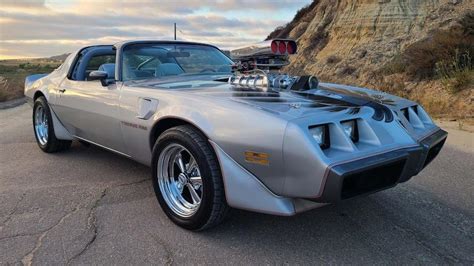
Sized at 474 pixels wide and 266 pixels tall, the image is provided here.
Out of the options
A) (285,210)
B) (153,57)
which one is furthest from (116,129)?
(285,210)

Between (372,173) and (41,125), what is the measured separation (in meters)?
4.85

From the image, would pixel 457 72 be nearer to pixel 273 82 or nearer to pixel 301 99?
pixel 273 82

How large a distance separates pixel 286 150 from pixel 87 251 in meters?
1.54

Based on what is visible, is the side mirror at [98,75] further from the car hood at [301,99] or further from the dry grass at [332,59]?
the dry grass at [332,59]

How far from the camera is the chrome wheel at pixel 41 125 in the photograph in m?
6.04

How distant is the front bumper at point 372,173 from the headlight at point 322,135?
0.73ft

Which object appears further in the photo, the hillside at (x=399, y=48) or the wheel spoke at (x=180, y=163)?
the hillside at (x=399, y=48)

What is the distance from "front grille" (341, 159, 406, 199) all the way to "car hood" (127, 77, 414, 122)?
396mm

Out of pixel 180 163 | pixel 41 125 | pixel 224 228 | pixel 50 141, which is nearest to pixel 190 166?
pixel 180 163

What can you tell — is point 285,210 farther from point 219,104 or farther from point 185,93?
point 185,93

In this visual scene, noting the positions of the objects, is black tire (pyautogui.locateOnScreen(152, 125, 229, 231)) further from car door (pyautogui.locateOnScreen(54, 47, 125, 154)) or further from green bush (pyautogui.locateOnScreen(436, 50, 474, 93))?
Answer: green bush (pyautogui.locateOnScreen(436, 50, 474, 93))

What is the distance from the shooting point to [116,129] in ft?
13.8

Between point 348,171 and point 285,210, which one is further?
point 285,210

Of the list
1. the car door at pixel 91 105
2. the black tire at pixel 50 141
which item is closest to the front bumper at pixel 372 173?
the car door at pixel 91 105
